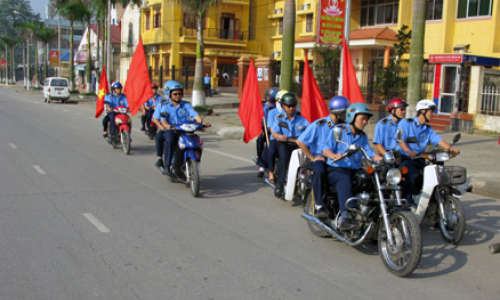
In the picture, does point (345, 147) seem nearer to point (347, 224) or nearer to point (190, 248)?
point (347, 224)

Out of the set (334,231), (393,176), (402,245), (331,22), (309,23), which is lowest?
(334,231)

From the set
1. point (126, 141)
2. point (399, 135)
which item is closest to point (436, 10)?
point (126, 141)

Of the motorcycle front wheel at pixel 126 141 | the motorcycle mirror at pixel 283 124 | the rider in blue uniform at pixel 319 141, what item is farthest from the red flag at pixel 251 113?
the rider in blue uniform at pixel 319 141

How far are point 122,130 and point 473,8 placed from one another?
20.3 metres

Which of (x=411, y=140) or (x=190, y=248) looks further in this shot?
(x=411, y=140)

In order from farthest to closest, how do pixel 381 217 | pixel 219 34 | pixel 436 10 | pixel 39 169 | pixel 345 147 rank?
pixel 219 34, pixel 436 10, pixel 39 169, pixel 345 147, pixel 381 217

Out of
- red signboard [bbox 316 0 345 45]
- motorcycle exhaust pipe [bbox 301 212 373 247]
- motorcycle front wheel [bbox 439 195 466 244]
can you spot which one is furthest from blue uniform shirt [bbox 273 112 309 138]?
red signboard [bbox 316 0 345 45]

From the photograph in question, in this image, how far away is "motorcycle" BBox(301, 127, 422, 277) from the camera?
508 cm

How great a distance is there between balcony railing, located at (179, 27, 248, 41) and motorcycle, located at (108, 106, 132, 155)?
35.0 metres

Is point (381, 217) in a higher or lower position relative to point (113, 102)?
lower

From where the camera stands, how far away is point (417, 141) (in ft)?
23.4

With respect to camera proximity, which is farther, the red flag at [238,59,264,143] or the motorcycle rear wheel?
the red flag at [238,59,264,143]

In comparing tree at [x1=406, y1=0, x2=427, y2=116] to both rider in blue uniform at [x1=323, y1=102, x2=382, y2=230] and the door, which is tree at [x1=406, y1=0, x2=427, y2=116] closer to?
the door

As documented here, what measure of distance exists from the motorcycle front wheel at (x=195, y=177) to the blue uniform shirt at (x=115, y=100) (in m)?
5.91
